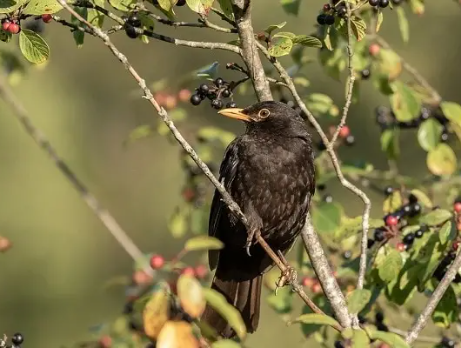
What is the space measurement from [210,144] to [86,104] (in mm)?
11239

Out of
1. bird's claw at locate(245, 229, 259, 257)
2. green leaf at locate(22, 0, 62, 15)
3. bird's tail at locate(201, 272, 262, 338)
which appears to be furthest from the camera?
bird's tail at locate(201, 272, 262, 338)

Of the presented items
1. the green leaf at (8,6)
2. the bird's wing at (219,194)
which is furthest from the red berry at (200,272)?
the green leaf at (8,6)

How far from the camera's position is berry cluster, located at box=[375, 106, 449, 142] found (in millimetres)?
5723

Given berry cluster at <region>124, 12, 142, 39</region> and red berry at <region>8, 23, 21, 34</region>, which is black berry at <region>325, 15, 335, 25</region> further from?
red berry at <region>8, 23, 21, 34</region>

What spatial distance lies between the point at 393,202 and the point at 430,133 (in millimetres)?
594

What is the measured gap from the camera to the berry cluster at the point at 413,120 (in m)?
5.72

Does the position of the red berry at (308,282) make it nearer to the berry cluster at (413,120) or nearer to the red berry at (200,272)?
the red berry at (200,272)

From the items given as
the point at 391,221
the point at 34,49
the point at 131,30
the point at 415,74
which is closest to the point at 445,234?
the point at 391,221

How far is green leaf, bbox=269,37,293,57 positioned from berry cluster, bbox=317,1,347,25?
0.96 feet

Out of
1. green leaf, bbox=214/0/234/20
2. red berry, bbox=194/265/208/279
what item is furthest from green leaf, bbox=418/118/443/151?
green leaf, bbox=214/0/234/20

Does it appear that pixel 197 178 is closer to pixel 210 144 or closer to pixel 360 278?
pixel 210 144

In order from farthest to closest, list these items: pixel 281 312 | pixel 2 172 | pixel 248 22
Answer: pixel 2 172 → pixel 281 312 → pixel 248 22

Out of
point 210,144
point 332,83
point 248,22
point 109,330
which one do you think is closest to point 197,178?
point 210,144

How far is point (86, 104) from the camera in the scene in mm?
17375
